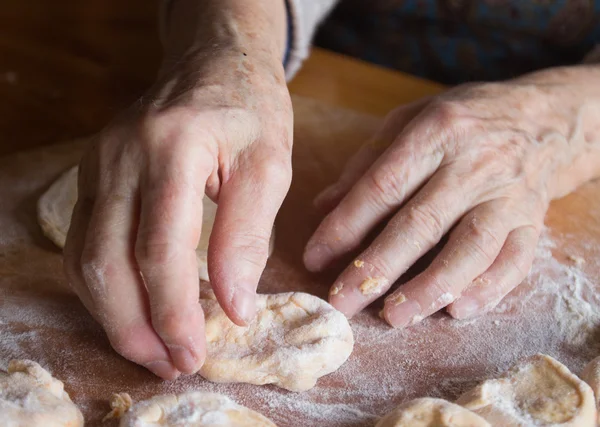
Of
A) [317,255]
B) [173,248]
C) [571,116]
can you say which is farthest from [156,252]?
[571,116]

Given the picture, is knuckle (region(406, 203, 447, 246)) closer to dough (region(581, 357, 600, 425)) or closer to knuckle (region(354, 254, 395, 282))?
knuckle (region(354, 254, 395, 282))

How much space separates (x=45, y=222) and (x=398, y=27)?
1.39 meters

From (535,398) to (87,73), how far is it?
2.77m

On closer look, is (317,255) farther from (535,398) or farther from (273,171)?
(535,398)

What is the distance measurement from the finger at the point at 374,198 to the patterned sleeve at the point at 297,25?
0.61 m

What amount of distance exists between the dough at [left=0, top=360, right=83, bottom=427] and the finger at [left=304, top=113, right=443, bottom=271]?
0.60 m

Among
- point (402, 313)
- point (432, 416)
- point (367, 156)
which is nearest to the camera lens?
point (432, 416)

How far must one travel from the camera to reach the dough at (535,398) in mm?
1056

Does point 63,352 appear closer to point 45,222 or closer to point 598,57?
point 45,222

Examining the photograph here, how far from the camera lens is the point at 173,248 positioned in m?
1.07

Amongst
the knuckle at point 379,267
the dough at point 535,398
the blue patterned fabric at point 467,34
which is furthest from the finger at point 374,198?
the blue patterned fabric at point 467,34

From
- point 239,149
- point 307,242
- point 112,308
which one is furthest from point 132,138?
point 307,242

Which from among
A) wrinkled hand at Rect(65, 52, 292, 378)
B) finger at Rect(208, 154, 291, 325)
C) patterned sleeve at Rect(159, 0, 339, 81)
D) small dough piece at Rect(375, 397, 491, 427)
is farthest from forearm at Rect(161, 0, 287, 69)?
small dough piece at Rect(375, 397, 491, 427)

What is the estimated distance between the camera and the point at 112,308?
3.69 ft
